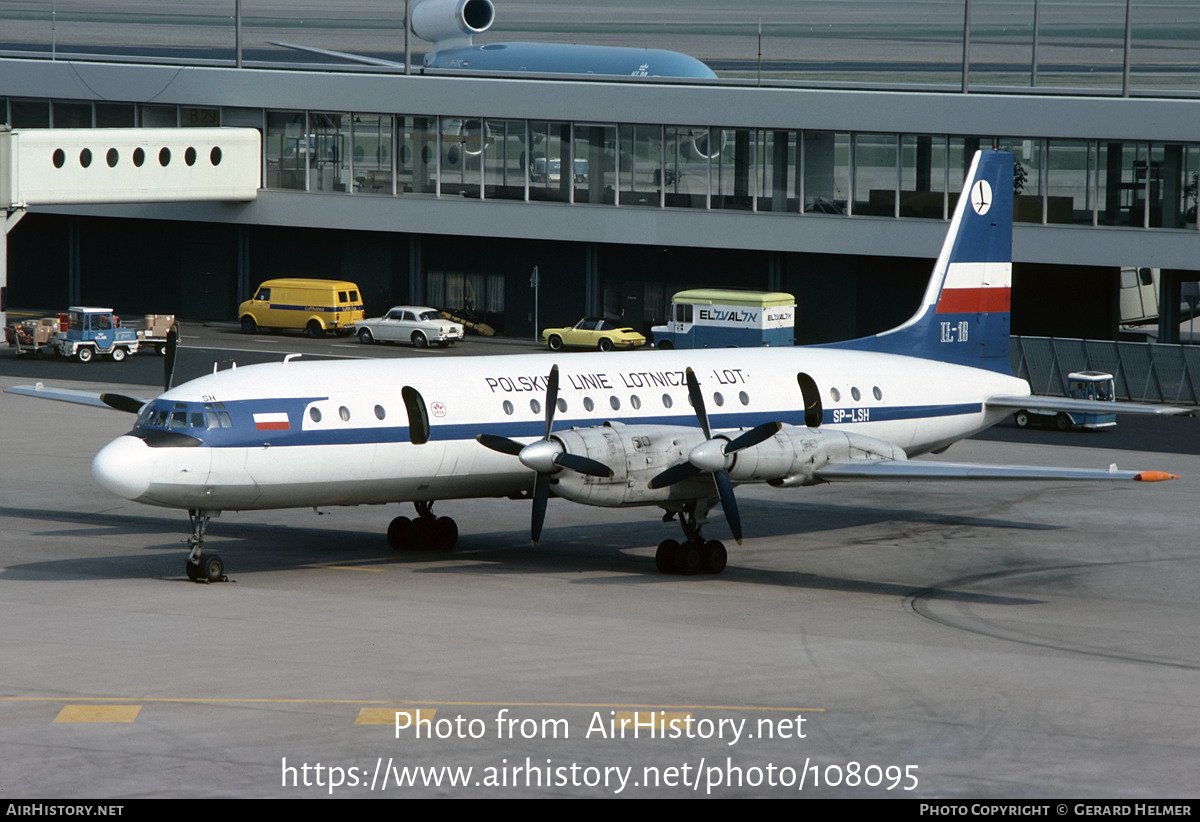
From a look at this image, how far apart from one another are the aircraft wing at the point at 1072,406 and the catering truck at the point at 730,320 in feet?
88.3

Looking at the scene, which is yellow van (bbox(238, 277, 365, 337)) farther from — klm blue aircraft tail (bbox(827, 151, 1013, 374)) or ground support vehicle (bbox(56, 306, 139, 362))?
klm blue aircraft tail (bbox(827, 151, 1013, 374))

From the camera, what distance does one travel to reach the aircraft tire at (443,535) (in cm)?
3253

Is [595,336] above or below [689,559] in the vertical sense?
above

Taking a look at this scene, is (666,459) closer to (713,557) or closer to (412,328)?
(713,557)

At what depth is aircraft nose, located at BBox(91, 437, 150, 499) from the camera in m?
26.8

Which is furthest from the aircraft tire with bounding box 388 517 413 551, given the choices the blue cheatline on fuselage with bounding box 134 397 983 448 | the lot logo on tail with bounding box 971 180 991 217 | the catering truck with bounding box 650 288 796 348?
the catering truck with bounding box 650 288 796 348

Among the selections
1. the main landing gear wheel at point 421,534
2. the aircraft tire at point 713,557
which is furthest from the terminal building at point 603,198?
the main landing gear wheel at point 421,534

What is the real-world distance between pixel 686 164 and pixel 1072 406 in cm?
3823

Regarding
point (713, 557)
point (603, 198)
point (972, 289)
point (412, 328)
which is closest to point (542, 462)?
point (713, 557)

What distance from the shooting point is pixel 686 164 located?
7025 centimetres

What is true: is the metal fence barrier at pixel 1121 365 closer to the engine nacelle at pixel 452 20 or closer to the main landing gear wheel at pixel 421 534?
the main landing gear wheel at pixel 421 534

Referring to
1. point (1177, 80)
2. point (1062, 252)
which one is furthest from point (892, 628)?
point (1177, 80)

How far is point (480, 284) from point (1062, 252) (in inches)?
1095
